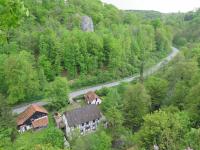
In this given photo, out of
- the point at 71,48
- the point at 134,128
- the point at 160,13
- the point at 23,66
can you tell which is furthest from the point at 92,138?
the point at 160,13

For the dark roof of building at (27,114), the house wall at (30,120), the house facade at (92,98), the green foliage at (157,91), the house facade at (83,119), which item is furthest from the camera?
the house facade at (92,98)

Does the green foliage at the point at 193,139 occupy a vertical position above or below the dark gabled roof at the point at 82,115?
above

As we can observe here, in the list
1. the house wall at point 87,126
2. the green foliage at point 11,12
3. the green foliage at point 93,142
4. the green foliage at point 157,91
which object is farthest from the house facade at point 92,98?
the green foliage at point 11,12

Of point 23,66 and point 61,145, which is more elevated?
point 23,66

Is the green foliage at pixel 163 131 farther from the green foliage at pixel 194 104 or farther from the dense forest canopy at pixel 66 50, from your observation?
the dense forest canopy at pixel 66 50

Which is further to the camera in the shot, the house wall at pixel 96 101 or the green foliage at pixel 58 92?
the house wall at pixel 96 101

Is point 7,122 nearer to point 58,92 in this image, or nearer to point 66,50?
point 58,92

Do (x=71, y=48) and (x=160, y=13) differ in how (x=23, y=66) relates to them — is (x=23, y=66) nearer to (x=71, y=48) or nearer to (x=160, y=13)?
(x=71, y=48)
